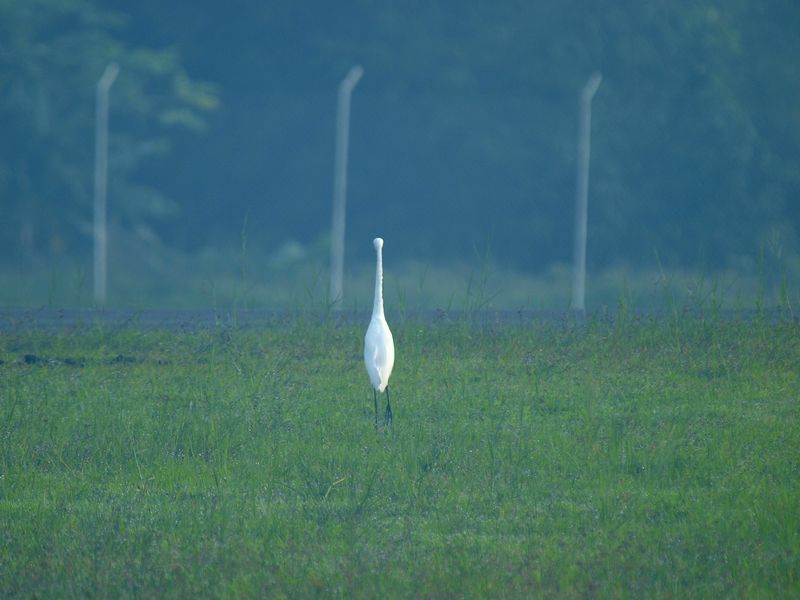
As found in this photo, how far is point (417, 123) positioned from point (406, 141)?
0.44 m

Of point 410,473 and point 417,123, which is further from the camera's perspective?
point 417,123

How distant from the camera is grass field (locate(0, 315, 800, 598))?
475cm

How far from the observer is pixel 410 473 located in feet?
20.0

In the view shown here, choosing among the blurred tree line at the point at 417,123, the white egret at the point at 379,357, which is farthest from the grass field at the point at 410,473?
the blurred tree line at the point at 417,123

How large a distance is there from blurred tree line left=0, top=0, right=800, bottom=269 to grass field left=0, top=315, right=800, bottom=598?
1097 centimetres

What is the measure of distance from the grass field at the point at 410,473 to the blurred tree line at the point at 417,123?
10970 mm

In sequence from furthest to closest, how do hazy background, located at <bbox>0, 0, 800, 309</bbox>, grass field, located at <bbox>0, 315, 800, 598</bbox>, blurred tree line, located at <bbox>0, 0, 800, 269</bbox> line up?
blurred tree line, located at <bbox>0, 0, 800, 269</bbox>
hazy background, located at <bbox>0, 0, 800, 309</bbox>
grass field, located at <bbox>0, 315, 800, 598</bbox>

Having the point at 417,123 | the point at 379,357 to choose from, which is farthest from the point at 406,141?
the point at 379,357

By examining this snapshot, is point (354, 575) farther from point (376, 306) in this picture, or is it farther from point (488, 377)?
point (488, 377)

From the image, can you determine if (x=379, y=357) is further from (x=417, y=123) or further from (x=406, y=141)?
(x=417, y=123)

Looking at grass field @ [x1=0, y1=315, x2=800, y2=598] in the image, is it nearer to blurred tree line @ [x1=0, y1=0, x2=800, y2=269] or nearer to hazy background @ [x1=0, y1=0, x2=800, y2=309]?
hazy background @ [x1=0, y1=0, x2=800, y2=309]

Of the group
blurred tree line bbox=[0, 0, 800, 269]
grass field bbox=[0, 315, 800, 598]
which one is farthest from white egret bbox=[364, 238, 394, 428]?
blurred tree line bbox=[0, 0, 800, 269]

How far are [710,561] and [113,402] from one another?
4497 mm

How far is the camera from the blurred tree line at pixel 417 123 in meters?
20.2
